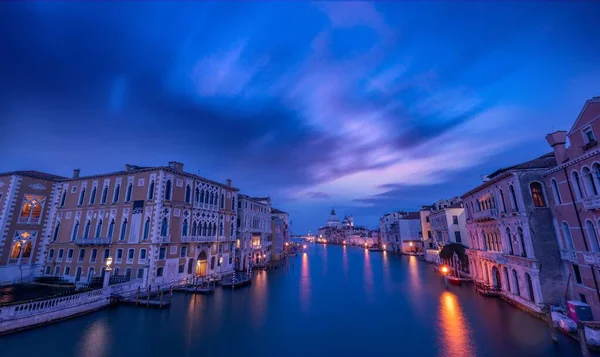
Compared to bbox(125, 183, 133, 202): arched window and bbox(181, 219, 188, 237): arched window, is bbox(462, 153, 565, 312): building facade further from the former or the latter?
bbox(125, 183, 133, 202): arched window

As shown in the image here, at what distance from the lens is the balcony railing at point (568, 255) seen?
17.2m

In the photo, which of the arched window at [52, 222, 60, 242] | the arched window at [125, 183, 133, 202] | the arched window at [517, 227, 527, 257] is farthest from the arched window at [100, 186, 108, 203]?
the arched window at [517, 227, 527, 257]

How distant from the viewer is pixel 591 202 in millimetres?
14969

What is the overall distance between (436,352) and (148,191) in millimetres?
29272

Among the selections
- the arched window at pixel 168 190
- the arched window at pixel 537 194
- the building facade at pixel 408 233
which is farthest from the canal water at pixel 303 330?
the building facade at pixel 408 233

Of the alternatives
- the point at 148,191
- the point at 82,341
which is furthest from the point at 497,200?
the point at 148,191

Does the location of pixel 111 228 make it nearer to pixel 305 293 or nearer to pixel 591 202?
pixel 305 293

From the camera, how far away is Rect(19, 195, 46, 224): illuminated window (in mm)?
29700

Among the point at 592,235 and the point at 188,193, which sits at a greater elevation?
the point at 188,193

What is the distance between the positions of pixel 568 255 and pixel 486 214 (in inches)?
327

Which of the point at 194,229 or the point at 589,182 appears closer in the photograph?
the point at 589,182

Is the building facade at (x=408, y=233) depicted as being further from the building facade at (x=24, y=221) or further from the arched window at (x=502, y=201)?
the building facade at (x=24, y=221)

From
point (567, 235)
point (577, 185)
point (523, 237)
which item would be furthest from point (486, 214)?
→ point (577, 185)

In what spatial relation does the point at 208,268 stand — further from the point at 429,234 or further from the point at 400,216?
the point at 400,216
